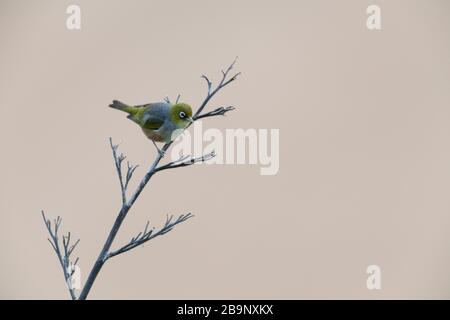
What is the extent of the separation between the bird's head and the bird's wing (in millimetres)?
81

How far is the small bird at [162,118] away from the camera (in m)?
2.39

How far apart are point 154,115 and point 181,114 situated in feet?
0.81

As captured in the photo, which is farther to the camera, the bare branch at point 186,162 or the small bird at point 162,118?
the small bird at point 162,118

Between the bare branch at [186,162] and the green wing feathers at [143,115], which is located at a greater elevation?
the green wing feathers at [143,115]

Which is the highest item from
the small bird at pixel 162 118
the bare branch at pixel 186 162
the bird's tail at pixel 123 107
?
the bird's tail at pixel 123 107

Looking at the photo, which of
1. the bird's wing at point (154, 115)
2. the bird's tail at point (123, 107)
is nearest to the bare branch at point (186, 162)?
the bird's wing at point (154, 115)

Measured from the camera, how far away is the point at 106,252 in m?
1.59

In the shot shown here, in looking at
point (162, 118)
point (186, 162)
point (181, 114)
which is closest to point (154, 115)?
point (162, 118)

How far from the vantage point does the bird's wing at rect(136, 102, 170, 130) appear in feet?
8.36

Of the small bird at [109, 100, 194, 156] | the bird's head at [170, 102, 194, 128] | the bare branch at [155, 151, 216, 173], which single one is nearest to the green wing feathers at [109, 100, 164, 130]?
the small bird at [109, 100, 194, 156]

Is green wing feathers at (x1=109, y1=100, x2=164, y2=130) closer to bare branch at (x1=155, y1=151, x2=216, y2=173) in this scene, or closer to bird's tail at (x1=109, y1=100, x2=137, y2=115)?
bird's tail at (x1=109, y1=100, x2=137, y2=115)

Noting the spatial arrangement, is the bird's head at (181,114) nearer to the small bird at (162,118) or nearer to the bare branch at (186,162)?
the small bird at (162,118)
